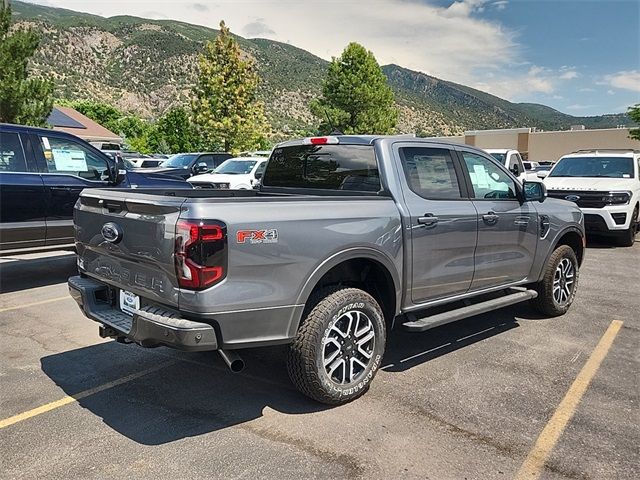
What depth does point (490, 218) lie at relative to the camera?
4.79m

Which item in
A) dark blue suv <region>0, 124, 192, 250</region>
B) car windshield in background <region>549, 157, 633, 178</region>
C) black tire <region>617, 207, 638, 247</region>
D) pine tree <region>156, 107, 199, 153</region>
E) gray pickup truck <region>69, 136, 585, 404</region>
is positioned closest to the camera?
gray pickup truck <region>69, 136, 585, 404</region>

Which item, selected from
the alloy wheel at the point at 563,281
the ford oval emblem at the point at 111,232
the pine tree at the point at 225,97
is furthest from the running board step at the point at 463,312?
the pine tree at the point at 225,97

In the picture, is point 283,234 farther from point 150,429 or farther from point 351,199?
point 150,429

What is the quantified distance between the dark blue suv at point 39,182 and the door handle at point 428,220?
16.8 feet

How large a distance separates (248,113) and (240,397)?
32.1 meters

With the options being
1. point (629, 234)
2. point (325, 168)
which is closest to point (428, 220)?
point (325, 168)

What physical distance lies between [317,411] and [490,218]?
239cm

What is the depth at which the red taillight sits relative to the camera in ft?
9.79

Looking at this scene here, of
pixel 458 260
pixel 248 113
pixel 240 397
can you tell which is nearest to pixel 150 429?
pixel 240 397

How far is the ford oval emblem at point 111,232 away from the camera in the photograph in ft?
11.4

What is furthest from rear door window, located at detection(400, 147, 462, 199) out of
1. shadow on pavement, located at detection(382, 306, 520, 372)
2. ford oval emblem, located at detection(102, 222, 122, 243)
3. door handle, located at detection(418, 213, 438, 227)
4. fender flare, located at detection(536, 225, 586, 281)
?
ford oval emblem, located at detection(102, 222, 122, 243)

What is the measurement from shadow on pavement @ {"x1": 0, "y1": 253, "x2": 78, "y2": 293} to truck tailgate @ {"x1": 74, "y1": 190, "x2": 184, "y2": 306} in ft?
12.8

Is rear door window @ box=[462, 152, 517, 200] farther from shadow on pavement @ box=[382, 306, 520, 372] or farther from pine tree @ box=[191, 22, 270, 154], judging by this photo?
pine tree @ box=[191, 22, 270, 154]

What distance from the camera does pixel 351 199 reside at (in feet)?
12.4
